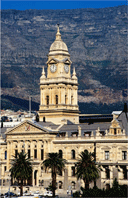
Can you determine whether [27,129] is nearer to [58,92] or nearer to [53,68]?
[58,92]

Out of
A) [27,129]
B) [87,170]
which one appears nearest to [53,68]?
[27,129]

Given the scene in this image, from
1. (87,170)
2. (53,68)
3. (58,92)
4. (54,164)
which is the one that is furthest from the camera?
(53,68)

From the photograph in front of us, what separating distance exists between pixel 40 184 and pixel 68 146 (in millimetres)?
10199

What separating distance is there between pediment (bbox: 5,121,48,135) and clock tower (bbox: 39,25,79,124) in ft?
42.5

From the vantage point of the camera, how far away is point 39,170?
14312cm

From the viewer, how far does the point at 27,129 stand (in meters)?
147

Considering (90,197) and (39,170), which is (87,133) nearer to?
(39,170)

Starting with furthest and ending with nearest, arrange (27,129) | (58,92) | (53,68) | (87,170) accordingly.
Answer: (53,68) < (58,92) < (27,129) < (87,170)

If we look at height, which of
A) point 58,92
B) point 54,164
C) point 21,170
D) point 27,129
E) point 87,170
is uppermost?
point 58,92

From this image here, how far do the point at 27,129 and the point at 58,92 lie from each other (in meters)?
16.9

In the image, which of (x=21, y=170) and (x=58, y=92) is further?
(x=58, y=92)

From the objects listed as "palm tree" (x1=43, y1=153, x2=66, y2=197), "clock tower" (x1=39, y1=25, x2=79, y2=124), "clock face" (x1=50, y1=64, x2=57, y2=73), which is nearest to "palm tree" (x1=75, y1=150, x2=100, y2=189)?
"palm tree" (x1=43, y1=153, x2=66, y2=197)

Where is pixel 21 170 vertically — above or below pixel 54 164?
below

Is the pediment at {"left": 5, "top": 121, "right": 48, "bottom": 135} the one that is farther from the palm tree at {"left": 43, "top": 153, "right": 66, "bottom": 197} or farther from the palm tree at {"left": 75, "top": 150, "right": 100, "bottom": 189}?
the palm tree at {"left": 75, "top": 150, "right": 100, "bottom": 189}
